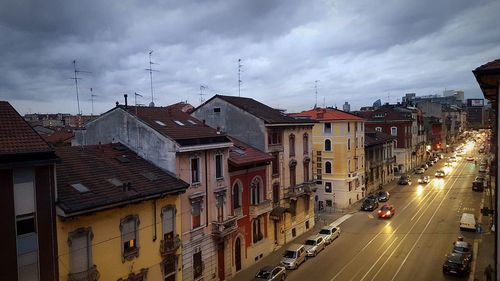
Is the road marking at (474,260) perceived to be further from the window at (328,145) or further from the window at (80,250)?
the window at (80,250)

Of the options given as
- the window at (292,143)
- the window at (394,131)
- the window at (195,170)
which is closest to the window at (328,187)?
the window at (292,143)

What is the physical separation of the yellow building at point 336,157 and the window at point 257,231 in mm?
22302

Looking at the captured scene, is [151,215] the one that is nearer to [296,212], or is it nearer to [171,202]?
[171,202]

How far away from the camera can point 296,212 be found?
135 ft

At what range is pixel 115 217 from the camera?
833 inches

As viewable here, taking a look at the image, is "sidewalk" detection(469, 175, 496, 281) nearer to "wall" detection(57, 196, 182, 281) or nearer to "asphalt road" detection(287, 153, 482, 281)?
"asphalt road" detection(287, 153, 482, 281)

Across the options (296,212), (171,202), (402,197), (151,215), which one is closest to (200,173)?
(171,202)

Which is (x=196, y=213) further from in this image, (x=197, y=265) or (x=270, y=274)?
(x=270, y=274)

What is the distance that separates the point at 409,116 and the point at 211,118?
60.6 m

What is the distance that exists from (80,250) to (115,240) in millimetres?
2048

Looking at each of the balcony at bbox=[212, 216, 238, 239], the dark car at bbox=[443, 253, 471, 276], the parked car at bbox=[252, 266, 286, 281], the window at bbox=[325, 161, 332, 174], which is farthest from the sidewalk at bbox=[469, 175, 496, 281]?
the window at bbox=[325, 161, 332, 174]

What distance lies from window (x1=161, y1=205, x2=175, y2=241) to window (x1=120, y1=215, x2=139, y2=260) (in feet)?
7.23

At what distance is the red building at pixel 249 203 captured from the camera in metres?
31.6

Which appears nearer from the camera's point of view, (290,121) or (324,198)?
(290,121)
